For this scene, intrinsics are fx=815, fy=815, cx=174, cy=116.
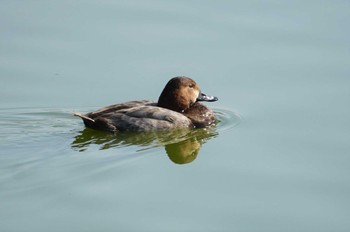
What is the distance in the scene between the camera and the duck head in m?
11.2

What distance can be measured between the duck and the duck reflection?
0.09 metres

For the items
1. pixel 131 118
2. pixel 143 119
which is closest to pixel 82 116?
pixel 131 118

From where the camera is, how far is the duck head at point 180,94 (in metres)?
11.2

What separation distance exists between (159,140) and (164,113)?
53 cm

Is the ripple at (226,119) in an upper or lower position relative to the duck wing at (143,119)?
upper

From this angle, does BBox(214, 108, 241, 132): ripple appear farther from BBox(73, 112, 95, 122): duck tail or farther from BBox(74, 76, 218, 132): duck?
BBox(73, 112, 95, 122): duck tail

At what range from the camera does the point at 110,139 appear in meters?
10.6

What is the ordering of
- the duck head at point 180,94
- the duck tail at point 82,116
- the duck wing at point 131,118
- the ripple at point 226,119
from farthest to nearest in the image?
the duck head at point 180,94 < the ripple at point 226,119 < the duck wing at point 131,118 < the duck tail at point 82,116

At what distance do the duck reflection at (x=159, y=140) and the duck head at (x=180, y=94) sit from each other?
18.5 inches

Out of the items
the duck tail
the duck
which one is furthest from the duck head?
the duck tail

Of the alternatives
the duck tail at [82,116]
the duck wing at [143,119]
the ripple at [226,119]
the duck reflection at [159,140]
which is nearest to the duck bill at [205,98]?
the ripple at [226,119]

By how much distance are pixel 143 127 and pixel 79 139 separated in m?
0.86

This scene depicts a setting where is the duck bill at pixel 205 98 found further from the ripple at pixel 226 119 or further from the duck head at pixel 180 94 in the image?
the ripple at pixel 226 119

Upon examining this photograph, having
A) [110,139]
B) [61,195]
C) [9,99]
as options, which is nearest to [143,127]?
[110,139]
